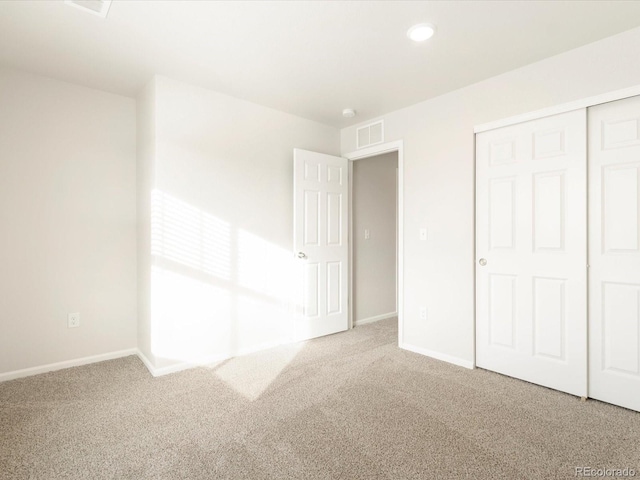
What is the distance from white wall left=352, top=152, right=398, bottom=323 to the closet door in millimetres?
2410

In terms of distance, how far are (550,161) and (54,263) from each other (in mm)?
4058

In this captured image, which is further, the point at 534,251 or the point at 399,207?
the point at 399,207

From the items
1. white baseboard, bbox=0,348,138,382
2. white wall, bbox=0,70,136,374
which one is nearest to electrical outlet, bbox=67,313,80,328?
white wall, bbox=0,70,136,374

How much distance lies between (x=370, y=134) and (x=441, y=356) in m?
2.42

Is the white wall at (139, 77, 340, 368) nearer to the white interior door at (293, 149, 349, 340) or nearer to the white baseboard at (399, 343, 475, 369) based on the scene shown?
the white interior door at (293, 149, 349, 340)

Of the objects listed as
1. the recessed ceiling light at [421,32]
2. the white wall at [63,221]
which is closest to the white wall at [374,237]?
the recessed ceiling light at [421,32]

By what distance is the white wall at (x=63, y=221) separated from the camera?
269 centimetres

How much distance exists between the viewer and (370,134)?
3.79m

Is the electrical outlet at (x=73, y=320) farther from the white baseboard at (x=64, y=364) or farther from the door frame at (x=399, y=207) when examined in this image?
the door frame at (x=399, y=207)

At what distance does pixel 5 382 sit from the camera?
262 centimetres

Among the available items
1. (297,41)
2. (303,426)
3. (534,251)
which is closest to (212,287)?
(303,426)

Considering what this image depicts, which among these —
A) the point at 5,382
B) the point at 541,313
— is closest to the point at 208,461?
the point at 5,382

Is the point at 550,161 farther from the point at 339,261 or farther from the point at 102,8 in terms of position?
the point at 102,8

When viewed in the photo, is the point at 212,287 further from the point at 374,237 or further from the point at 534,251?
the point at 534,251
